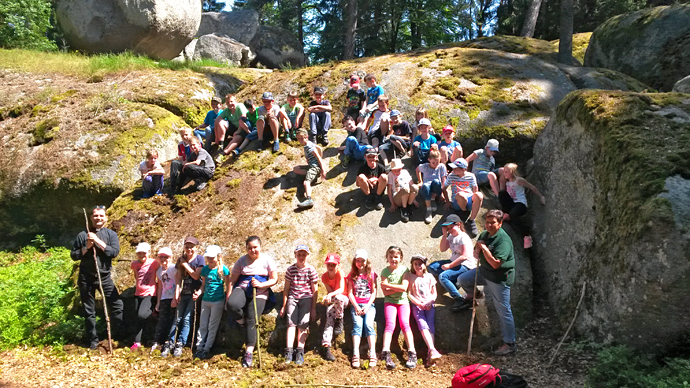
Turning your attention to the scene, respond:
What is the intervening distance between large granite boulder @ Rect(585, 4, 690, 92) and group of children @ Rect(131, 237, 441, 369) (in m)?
9.51

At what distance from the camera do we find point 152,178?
925cm

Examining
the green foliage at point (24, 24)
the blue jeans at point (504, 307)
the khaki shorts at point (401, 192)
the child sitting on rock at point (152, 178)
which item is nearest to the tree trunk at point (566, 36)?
the khaki shorts at point (401, 192)

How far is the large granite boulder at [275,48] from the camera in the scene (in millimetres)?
22828

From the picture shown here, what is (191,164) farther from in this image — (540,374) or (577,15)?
(577,15)

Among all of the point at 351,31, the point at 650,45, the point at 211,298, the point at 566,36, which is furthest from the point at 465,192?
the point at 351,31

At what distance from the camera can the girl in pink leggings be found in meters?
6.19

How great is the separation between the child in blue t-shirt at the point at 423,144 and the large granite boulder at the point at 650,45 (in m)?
7.30

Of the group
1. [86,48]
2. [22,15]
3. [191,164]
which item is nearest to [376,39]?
[86,48]

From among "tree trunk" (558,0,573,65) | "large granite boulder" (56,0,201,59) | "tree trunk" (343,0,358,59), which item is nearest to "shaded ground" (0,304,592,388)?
"tree trunk" (558,0,573,65)

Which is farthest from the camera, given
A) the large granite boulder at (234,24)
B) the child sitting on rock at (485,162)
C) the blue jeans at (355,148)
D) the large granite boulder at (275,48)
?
the large granite boulder at (234,24)

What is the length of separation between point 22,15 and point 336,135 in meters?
12.6

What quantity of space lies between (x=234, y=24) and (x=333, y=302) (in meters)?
20.9

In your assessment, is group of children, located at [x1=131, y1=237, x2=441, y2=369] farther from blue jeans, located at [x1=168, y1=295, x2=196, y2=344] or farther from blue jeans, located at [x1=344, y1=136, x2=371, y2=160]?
blue jeans, located at [x1=344, y1=136, x2=371, y2=160]

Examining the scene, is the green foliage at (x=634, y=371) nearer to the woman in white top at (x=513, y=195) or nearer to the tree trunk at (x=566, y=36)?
the woman in white top at (x=513, y=195)
